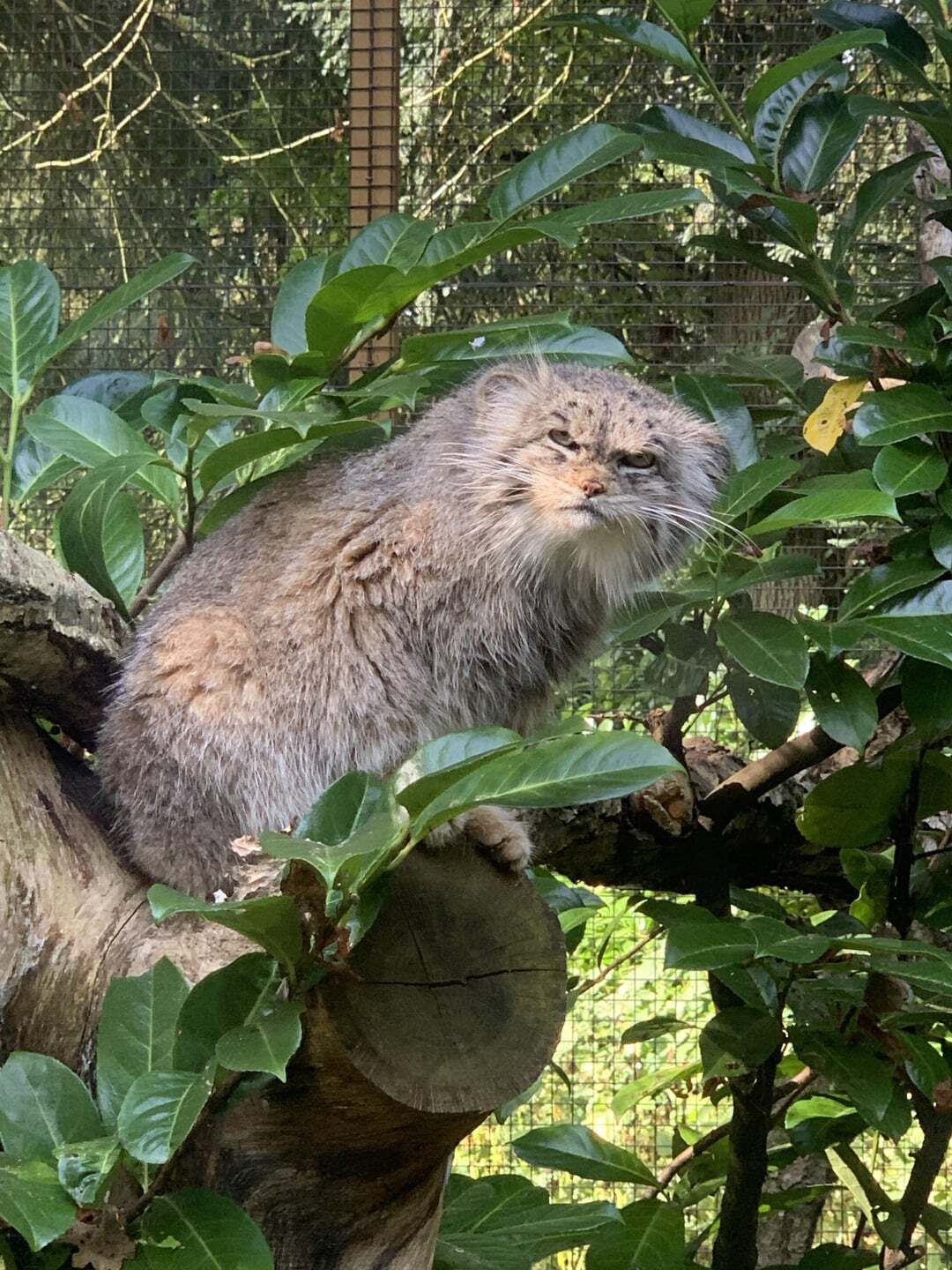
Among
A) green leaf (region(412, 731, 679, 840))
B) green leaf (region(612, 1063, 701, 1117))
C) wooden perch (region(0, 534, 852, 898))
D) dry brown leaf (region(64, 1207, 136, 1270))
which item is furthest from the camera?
green leaf (region(612, 1063, 701, 1117))

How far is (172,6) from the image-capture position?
3977mm

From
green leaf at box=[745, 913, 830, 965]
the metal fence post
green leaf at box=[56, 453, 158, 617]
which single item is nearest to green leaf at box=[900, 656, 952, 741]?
green leaf at box=[745, 913, 830, 965]

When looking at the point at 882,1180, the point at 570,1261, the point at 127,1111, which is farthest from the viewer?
the point at 882,1180

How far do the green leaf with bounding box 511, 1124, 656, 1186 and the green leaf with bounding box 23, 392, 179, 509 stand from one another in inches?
44.9

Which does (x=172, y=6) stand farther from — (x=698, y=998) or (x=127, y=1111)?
(x=127, y=1111)

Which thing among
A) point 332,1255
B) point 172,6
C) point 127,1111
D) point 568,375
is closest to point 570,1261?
point 332,1255

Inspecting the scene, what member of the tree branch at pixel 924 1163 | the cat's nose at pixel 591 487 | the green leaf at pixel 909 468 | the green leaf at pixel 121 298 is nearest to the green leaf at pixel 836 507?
the green leaf at pixel 909 468

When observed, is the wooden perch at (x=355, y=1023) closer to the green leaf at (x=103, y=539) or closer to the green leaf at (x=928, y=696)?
the green leaf at (x=103, y=539)

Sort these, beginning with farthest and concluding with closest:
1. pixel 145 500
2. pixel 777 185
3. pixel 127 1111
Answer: pixel 145 500 → pixel 777 185 → pixel 127 1111

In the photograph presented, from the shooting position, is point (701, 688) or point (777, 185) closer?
point (777, 185)

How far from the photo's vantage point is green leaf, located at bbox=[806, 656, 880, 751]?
1836 mm

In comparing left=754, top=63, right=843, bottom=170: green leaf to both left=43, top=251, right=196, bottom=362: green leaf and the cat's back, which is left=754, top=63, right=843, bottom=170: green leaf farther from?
left=43, top=251, right=196, bottom=362: green leaf

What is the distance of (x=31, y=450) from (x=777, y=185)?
114 centimetres

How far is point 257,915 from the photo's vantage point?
4.10 feet
